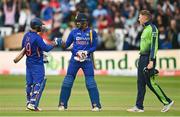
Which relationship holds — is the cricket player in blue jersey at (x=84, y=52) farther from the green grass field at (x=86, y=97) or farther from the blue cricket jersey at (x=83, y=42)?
the green grass field at (x=86, y=97)

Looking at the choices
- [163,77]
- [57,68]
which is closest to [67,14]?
[57,68]

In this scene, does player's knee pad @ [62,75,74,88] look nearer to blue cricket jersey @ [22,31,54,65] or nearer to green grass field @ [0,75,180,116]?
green grass field @ [0,75,180,116]

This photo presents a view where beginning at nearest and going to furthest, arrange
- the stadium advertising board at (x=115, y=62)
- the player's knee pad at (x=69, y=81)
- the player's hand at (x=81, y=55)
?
1. the player's hand at (x=81, y=55)
2. the player's knee pad at (x=69, y=81)
3. the stadium advertising board at (x=115, y=62)

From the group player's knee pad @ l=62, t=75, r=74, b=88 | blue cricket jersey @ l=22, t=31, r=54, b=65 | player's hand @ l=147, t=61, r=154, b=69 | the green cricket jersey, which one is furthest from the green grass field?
the green cricket jersey

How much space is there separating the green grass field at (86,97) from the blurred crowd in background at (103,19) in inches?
134

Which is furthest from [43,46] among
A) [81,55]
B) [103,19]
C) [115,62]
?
[103,19]

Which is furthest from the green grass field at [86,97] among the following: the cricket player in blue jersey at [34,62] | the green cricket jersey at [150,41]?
the green cricket jersey at [150,41]

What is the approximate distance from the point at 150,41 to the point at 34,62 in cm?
262

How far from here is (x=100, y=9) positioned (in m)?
34.4

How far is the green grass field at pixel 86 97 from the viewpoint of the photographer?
17.1 meters

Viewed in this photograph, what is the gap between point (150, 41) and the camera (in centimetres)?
1705

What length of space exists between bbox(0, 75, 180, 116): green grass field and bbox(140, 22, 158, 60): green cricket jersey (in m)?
1.29

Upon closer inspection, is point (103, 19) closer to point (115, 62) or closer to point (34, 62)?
point (115, 62)

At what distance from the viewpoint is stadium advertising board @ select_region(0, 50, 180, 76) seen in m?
31.3
